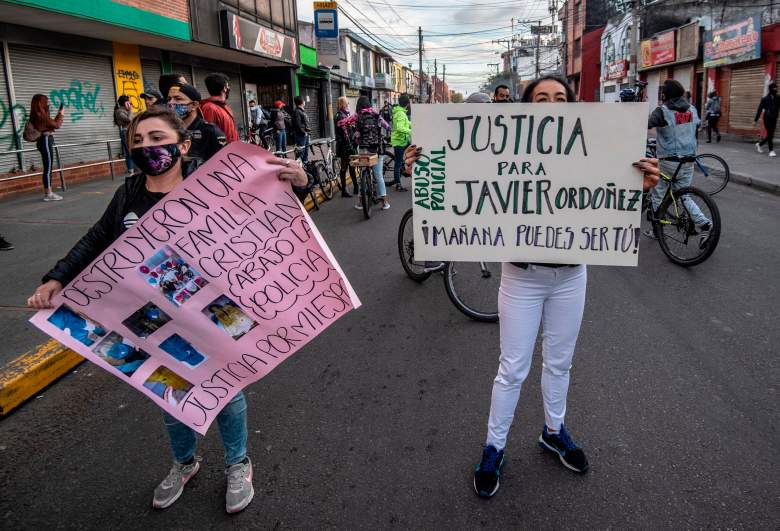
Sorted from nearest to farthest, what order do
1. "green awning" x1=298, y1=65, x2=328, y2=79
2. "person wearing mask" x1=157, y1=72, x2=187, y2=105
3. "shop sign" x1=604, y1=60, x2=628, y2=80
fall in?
"person wearing mask" x1=157, y1=72, x2=187, y2=105, "green awning" x1=298, y1=65, x2=328, y2=79, "shop sign" x1=604, y1=60, x2=628, y2=80

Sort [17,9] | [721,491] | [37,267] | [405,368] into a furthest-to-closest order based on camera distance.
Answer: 1. [17,9]
2. [37,267]
3. [405,368]
4. [721,491]

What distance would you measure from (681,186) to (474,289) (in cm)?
326

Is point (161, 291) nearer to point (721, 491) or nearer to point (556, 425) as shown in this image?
point (556, 425)

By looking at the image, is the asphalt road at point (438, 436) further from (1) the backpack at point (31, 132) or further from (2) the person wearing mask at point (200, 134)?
(1) the backpack at point (31, 132)

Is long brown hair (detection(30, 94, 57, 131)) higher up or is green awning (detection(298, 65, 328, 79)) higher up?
green awning (detection(298, 65, 328, 79))

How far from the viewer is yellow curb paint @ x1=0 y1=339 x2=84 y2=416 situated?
11.9 ft

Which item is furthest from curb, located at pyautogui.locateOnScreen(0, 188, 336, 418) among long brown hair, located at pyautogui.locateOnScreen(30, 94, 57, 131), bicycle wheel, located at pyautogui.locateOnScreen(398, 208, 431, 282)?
long brown hair, located at pyautogui.locateOnScreen(30, 94, 57, 131)

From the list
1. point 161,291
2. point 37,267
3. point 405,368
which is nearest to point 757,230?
point 405,368

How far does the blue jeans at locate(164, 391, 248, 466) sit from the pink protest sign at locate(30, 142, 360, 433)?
0.09 metres

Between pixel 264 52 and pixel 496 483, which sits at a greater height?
pixel 264 52

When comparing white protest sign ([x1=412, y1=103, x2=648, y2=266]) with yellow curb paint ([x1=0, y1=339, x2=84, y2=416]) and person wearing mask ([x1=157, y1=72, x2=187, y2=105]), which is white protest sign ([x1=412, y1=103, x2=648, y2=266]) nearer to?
yellow curb paint ([x1=0, y1=339, x2=84, y2=416])

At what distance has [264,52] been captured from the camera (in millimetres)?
21719

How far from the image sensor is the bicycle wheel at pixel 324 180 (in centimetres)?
1160

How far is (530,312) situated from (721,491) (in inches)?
46.2
